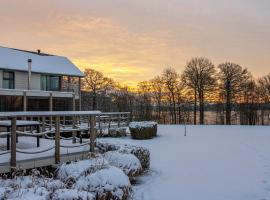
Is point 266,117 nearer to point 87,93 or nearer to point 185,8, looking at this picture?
point 87,93

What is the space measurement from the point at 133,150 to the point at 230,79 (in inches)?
1339

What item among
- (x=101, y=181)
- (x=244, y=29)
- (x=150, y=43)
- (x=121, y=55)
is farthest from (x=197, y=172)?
(x=121, y=55)

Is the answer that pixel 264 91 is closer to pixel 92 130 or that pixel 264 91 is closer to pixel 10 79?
pixel 10 79

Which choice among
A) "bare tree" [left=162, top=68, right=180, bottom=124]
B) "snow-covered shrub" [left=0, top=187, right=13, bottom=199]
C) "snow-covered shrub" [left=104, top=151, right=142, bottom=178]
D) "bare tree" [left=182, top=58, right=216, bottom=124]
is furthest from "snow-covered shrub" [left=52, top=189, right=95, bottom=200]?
"bare tree" [left=162, top=68, right=180, bottom=124]

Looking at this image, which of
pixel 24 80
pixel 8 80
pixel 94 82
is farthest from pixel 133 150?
pixel 94 82

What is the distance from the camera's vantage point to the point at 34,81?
25.5 m

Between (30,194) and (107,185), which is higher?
(30,194)

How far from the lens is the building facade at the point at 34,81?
2100 centimetres

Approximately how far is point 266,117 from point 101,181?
45.7m

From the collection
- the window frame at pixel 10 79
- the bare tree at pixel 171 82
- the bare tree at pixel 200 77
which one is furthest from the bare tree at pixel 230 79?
the window frame at pixel 10 79

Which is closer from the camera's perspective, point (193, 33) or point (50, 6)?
point (50, 6)

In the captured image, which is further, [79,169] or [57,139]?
[57,139]

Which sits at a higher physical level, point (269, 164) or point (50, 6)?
point (50, 6)

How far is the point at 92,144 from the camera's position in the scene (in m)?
9.64
